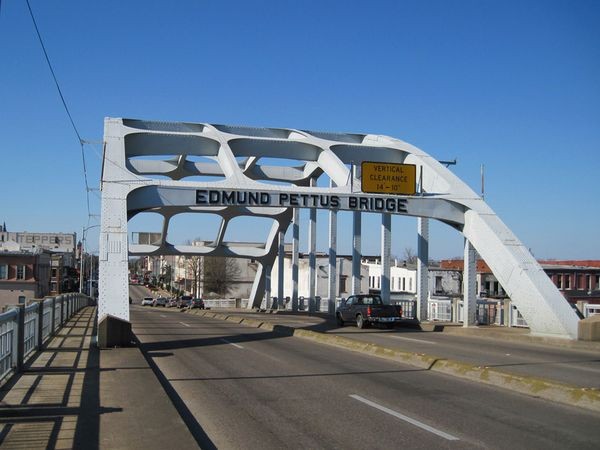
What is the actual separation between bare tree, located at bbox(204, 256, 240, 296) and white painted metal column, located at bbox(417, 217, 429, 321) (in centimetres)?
7617

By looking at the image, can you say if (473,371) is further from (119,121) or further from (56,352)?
(119,121)

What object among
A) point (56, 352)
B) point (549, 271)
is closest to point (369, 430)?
point (56, 352)

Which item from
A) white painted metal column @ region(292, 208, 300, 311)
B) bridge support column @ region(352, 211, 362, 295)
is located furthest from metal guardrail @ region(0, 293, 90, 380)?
white painted metal column @ region(292, 208, 300, 311)

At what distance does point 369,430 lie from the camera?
853 centimetres

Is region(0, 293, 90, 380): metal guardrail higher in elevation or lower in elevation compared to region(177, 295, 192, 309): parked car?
higher

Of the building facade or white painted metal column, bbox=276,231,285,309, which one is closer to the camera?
white painted metal column, bbox=276,231,285,309

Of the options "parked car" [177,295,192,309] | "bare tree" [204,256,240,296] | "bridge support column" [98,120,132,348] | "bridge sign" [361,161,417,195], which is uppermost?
"bridge sign" [361,161,417,195]

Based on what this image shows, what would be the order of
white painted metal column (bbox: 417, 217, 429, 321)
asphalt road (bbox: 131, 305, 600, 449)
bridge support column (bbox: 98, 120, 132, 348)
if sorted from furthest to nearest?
white painted metal column (bbox: 417, 217, 429, 321) < bridge support column (bbox: 98, 120, 132, 348) < asphalt road (bbox: 131, 305, 600, 449)

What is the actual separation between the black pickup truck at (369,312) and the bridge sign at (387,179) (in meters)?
5.33

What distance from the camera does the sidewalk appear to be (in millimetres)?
7527

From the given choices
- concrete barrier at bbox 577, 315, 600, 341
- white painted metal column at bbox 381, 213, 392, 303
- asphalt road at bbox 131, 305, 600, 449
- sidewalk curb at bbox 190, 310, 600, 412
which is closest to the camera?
asphalt road at bbox 131, 305, 600, 449

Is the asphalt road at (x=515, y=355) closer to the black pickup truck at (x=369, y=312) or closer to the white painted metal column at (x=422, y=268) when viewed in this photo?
the black pickup truck at (x=369, y=312)

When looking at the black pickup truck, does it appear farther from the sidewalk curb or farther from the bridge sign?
the sidewalk curb

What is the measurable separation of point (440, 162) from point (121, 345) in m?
20.0
